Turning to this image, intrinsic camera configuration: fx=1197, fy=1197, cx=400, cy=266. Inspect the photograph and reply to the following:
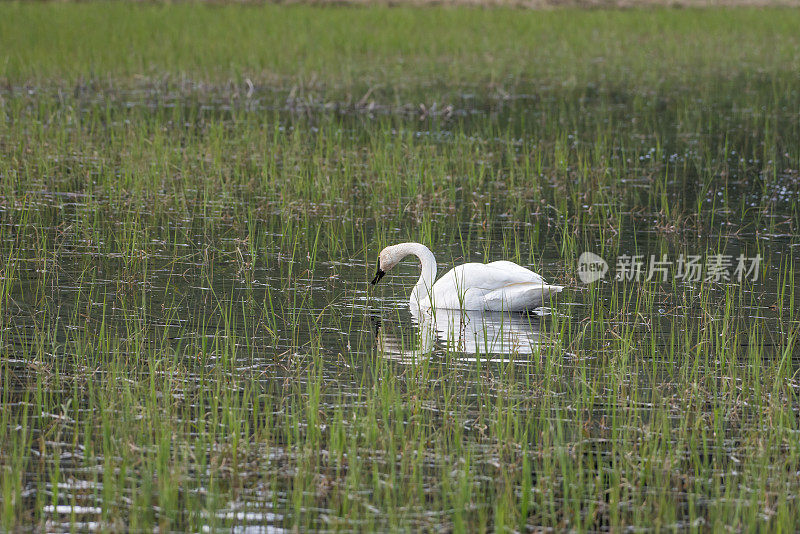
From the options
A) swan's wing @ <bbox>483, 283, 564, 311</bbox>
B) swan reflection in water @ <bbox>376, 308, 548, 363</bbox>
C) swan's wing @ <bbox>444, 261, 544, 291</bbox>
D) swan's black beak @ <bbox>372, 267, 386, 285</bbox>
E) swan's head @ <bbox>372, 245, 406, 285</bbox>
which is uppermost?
swan's head @ <bbox>372, 245, 406, 285</bbox>

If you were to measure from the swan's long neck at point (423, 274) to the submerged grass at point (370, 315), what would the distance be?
26cm

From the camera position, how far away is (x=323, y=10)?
127ft

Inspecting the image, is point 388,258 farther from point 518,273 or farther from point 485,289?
point 518,273

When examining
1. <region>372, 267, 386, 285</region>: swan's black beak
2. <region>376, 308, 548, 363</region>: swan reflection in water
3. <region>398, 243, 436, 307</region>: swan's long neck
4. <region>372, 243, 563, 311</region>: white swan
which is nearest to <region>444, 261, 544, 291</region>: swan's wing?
<region>372, 243, 563, 311</region>: white swan

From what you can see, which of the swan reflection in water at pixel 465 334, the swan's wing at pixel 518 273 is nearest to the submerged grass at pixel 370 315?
the swan reflection in water at pixel 465 334

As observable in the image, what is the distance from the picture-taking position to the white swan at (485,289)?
953cm

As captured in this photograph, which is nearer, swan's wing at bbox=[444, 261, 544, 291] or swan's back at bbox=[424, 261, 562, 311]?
swan's back at bbox=[424, 261, 562, 311]

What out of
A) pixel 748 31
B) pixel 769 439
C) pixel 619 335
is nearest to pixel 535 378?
pixel 619 335

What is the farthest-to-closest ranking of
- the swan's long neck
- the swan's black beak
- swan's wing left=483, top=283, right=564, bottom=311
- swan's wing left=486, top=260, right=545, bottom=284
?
the swan's black beak → the swan's long neck → swan's wing left=486, top=260, right=545, bottom=284 → swan's wing left=483, top=283, right=564, bottom=311

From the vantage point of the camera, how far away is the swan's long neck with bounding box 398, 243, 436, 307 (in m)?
9.99

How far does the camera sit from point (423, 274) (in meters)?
10.1

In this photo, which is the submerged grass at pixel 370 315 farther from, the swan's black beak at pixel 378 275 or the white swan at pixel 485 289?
the white swan at pixel 485 289

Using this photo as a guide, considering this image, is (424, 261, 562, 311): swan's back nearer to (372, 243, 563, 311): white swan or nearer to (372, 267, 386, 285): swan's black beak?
(372, 243, 563, 311): white swan

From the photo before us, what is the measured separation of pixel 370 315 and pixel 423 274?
2.82ft
